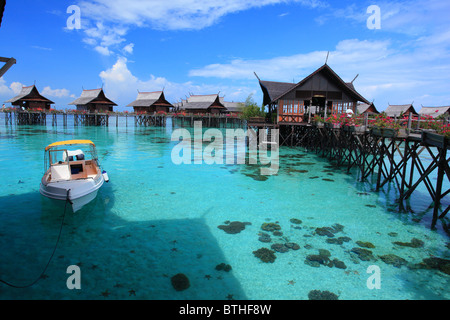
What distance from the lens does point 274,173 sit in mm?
14203

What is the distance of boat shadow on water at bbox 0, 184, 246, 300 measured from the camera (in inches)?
187

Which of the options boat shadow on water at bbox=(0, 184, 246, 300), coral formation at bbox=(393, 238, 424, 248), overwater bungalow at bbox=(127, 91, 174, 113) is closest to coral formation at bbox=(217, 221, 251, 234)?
boat shadow on water at bbox=(0, 184, 246, 300)

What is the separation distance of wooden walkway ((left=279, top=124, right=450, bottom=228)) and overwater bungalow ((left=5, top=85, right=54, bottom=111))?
40.6 metres

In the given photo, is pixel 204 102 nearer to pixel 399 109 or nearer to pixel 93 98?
pixel 93 98

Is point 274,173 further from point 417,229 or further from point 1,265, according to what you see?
point 1,265

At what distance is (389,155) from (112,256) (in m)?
10.0

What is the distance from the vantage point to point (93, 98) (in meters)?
46.0

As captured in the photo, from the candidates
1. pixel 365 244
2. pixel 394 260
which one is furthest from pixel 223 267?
pixel 394 260

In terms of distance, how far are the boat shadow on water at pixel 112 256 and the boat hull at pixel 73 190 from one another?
1.22 feet

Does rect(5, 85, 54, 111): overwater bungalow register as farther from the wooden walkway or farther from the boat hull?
the boat hull

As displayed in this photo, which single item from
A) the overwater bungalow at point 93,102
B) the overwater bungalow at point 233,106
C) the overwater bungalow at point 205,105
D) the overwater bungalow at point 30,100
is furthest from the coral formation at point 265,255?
the overwater bungalow at point 233,106
